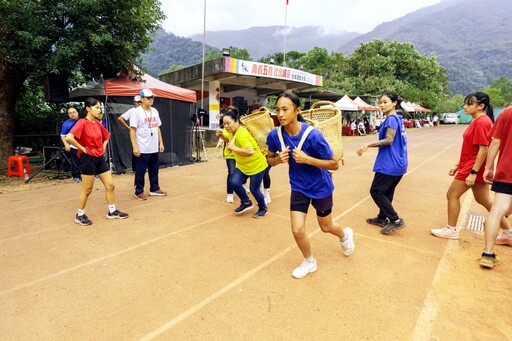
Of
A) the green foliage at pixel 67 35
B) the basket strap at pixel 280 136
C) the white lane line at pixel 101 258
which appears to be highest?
the green foliage at pixel 67 35

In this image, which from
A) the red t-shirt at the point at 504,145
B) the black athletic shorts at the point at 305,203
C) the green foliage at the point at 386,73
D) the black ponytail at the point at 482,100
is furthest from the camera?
the green foliage at the point at 386,73

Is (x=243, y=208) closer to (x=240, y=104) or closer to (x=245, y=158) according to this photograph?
(x=245, y=158)

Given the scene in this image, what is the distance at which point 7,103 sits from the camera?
29.6 ft

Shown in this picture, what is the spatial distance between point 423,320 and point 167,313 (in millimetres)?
2016

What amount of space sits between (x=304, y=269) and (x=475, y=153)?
2459mm

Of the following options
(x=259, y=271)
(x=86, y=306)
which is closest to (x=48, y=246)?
(x=86, y=306)

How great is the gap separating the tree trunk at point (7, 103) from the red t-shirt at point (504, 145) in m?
10.9

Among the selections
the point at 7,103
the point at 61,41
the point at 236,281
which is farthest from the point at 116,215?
the point at 7,103

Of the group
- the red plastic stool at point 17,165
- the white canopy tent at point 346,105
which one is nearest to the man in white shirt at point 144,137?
the red plastic stool at point 17,165

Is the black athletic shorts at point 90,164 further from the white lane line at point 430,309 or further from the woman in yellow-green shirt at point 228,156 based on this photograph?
the white lane line at point 430,309

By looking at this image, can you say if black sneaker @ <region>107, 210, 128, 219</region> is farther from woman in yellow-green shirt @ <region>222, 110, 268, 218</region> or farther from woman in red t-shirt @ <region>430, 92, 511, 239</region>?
woman in red t-shirt @ <region>430, 92, 511, 239</region>

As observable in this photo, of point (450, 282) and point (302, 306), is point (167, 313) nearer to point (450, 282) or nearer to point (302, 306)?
point (302, 306)

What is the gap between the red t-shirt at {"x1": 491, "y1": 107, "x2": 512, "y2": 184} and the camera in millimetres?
3035

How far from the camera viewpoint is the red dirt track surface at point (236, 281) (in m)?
2.38
